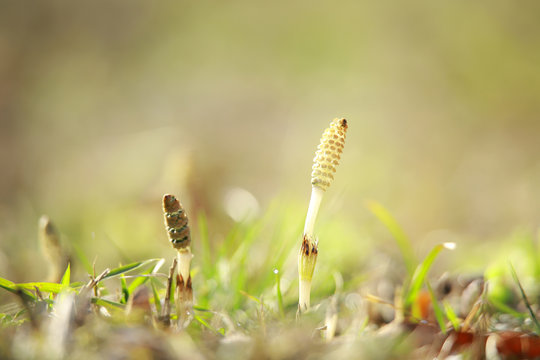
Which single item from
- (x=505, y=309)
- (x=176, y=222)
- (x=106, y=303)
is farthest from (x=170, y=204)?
(x=505, y=309)

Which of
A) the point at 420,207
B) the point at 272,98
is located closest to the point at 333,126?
the point at 420,207

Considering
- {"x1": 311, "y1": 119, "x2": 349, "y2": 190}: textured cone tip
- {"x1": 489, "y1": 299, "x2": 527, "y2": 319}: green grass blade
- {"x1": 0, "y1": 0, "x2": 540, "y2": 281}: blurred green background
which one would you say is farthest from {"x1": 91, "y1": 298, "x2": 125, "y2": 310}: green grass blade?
{"x1": 489, "y1": 299, "x2": 527, "y2": 319}: green grass blade

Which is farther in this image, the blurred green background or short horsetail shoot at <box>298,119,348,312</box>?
the blurred green background

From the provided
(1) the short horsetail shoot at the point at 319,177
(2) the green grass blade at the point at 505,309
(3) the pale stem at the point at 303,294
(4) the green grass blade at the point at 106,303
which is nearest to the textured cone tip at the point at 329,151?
(1) the short horsetail shoot at the point at 319,177

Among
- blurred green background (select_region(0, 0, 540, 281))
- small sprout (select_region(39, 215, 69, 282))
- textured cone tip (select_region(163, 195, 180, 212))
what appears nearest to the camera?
textured cone tip (select_region(163, 195, 180, 212))

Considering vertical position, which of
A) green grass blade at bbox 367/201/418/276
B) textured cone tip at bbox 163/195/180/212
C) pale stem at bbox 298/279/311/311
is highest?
textured cone tip at bbox 163/195/180/212

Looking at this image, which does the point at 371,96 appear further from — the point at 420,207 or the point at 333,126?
the point at 333,126

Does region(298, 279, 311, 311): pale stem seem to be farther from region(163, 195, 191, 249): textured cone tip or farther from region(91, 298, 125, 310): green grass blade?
region(91, 298, 125, 310): green grass blade
